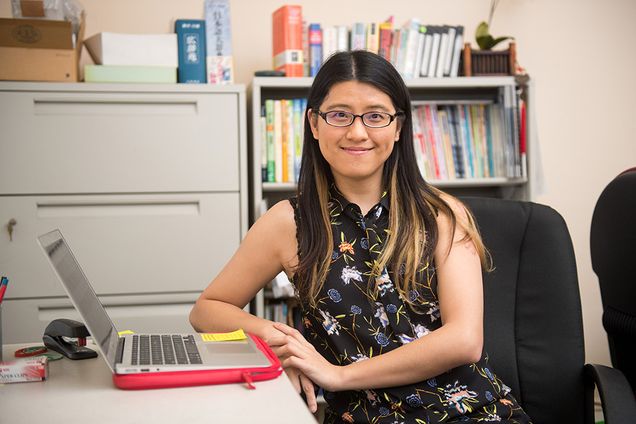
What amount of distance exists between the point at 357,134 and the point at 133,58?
1389 millimetres

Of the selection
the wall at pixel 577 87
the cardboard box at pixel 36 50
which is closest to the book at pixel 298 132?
the wall at pixel 577 87

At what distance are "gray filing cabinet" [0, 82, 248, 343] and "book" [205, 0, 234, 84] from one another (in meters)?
0.07

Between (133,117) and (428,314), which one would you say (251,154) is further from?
(428,314)

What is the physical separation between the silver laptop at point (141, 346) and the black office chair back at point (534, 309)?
1.95 ft

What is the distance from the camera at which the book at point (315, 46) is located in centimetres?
274

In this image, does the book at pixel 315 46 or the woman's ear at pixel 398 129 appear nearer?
the woman's ear at pixel 398 129

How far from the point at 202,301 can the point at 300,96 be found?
1535mm

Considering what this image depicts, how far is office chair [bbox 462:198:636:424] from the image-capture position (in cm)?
148

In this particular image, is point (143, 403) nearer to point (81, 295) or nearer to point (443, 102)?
point (81, 295)

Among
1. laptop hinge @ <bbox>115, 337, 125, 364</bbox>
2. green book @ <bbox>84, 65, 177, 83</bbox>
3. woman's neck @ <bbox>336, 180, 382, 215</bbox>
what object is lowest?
laptop hinge @ <bbox>115, 337, 125, 364</bbox>

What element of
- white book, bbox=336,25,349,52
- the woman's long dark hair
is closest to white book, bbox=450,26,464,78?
white book, bbox=336,25,349,52

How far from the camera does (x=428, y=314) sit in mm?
1468

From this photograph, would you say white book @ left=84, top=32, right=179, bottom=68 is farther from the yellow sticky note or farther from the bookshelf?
the yellow sticky note

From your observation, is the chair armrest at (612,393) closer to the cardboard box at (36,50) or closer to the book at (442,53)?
the book at (442,53)
